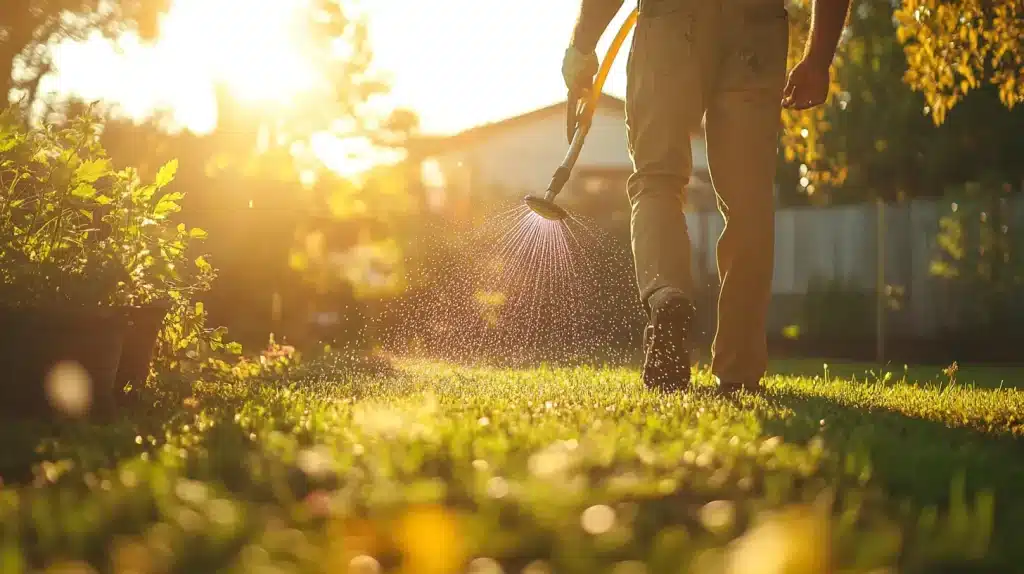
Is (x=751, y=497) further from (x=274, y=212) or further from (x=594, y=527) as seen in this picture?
(x=274, y=212)

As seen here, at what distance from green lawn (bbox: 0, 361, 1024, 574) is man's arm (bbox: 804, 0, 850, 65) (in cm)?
143

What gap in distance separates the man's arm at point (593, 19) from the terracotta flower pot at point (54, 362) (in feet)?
6.73

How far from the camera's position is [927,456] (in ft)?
7.45

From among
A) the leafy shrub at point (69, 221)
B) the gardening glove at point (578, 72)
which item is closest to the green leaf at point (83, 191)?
the leafy shrub at point (69, 221)

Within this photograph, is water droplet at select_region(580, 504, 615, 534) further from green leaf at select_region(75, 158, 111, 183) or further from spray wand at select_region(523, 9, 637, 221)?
spray wand at select_region(523, 9, 637, 221)

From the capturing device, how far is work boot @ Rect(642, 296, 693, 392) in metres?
3.72

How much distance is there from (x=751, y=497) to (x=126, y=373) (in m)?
2.78

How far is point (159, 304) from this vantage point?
396 centimetres

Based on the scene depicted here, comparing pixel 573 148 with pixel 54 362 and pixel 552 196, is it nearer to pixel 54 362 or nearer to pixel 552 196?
pixel 552 196

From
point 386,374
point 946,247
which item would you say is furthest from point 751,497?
point 946,247

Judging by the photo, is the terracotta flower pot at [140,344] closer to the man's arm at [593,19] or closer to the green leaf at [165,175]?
the green leaf at [165,175]

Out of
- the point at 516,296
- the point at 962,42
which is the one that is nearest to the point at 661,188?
the point at 962,42

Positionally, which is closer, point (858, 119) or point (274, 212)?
point (274, 212)

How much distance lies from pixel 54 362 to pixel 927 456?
2546 millimetres
